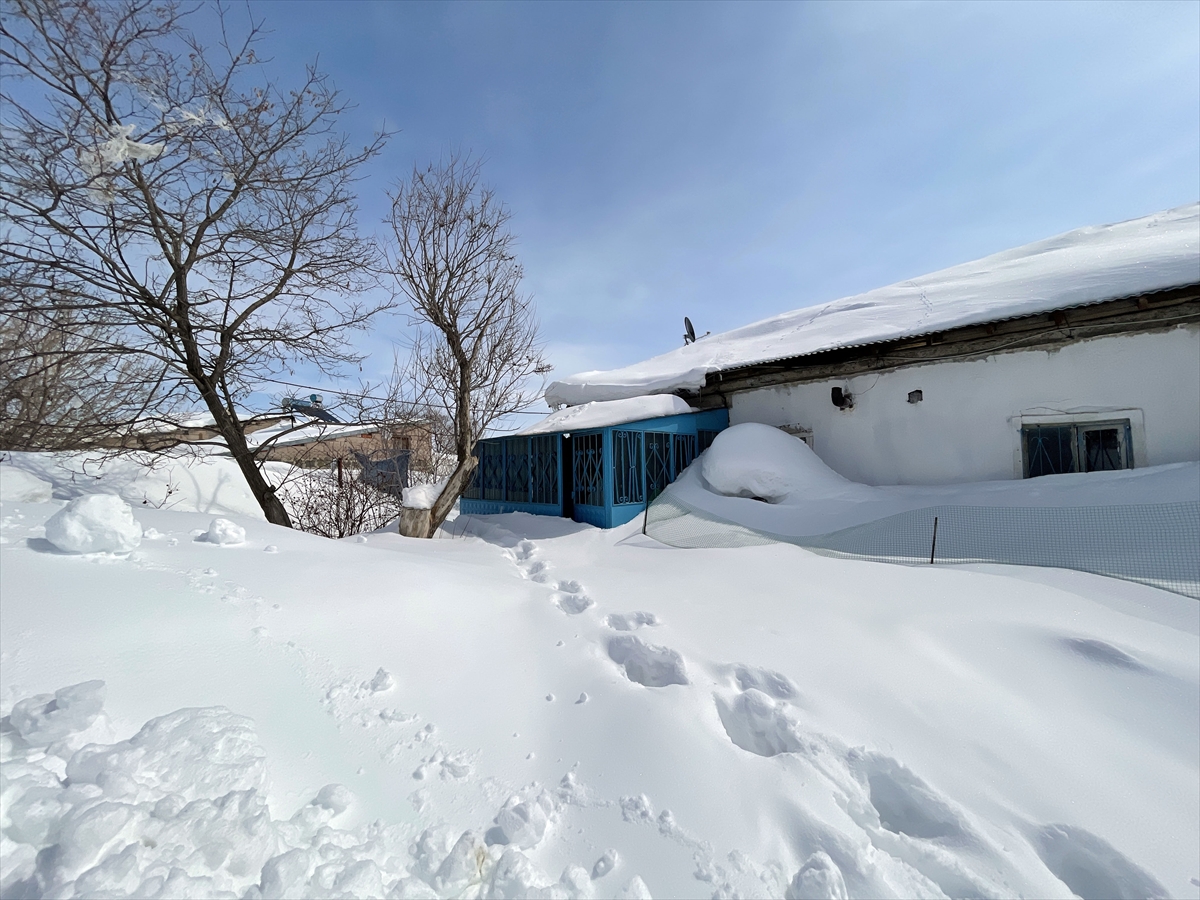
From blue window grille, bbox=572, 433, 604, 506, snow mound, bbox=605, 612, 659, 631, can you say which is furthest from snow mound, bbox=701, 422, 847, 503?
snow mound, bbox=605, 612, 659, 631

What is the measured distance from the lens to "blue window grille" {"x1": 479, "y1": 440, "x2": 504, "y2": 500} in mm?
10711

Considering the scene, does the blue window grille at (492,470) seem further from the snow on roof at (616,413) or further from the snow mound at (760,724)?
the snow mound at (760,724)

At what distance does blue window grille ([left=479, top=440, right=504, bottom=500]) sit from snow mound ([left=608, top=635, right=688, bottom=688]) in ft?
24.9

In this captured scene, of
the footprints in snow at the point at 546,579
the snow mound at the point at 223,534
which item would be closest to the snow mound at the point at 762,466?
the footprints in snow at the point at 546,579

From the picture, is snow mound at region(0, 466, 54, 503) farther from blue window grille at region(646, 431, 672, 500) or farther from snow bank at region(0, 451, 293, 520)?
blue window grille at region(646, 431, 672, 500)

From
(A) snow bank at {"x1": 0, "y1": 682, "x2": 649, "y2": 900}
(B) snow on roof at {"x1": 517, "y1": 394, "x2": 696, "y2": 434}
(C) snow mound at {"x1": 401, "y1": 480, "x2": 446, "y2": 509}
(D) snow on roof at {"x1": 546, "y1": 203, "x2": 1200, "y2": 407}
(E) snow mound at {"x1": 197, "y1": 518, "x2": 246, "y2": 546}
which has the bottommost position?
(A) snow bank at {"x1": 0, "y1": 682, "x2": 649, "y2": 900}

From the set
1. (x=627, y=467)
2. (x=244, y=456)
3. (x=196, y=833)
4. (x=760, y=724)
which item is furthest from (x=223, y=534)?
(x=627, y=467)

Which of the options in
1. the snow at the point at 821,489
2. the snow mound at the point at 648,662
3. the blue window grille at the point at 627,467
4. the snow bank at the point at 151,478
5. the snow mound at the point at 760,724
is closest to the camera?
the snow mound at the point at 760,724

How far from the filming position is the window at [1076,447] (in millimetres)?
5973

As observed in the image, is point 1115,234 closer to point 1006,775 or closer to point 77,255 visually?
point 1006,775

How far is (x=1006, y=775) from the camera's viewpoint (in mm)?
2213

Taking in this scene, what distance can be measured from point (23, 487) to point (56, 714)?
576 centimetres

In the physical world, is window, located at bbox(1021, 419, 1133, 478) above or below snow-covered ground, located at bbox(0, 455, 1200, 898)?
above

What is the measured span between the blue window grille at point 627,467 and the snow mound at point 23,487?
6.65m
